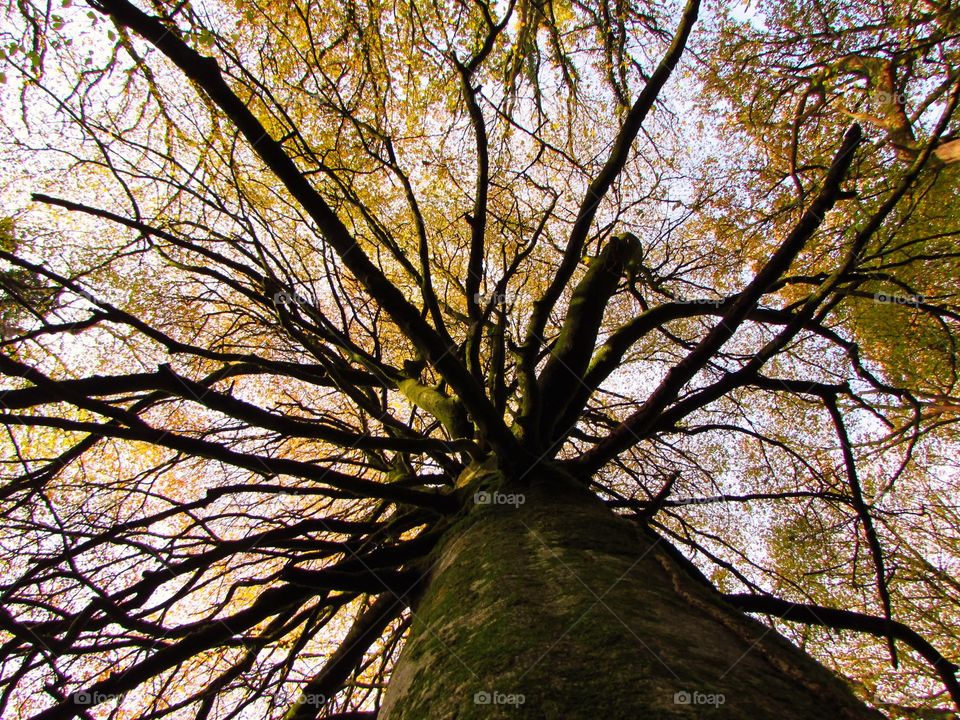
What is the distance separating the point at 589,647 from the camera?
2.74 ft

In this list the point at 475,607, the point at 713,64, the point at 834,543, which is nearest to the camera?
the point at 475,607

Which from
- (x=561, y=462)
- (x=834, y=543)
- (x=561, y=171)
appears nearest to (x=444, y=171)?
(x=561, y=171)

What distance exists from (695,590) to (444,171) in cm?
384

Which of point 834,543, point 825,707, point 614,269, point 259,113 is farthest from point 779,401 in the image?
point 259,113

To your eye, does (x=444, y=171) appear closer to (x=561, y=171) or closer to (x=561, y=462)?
(x=561, y=171)

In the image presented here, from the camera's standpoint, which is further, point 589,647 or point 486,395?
point 486,395

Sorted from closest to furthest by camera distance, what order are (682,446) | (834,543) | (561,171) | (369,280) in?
(369,280) < (834,543) < (561,171) < (682,446)

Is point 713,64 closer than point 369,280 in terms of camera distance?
No

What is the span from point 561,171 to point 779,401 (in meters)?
3.03

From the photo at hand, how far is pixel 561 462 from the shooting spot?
2.52 m

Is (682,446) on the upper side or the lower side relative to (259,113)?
lower

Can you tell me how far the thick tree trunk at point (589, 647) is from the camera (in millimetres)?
706

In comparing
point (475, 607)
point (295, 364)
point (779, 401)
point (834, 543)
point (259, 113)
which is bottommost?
point (834, 543)

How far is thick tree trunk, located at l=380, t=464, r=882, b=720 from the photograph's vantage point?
706 millimetres
